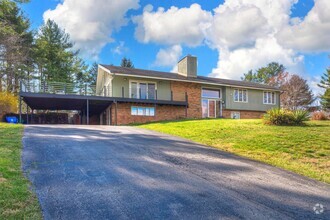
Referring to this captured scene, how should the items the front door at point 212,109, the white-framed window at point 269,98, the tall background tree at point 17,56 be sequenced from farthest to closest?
the white-framed window at point 269,98 < the tall background tree at point 17,56 < the front door at point 212,109

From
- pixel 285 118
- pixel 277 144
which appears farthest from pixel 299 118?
pixel 277 144

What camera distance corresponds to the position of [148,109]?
76.5ft

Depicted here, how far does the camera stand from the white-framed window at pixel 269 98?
29.7 m

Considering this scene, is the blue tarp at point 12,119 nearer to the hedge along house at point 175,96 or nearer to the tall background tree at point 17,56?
the tall background tree at point 17,56

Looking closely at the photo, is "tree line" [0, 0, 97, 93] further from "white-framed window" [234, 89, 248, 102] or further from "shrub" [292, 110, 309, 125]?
"shrub" [292, 110, 309, 125]

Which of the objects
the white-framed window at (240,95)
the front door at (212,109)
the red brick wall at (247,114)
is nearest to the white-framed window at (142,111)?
the front door at (212,109)

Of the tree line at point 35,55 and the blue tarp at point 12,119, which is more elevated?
the tree line at point 35,55

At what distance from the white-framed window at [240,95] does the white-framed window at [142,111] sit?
29.5 ft

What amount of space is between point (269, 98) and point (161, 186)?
27118 millimetres

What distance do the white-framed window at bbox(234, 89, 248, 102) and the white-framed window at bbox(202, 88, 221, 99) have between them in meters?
1.91

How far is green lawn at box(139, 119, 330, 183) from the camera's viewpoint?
812 centimetres

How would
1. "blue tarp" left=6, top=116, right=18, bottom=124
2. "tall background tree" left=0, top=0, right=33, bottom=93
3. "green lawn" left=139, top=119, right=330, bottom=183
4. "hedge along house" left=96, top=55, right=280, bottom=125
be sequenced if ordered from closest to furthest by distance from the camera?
"green lawn" left=139, top=119, right=330, bottom=183 → "blue tarp" left=6, top=116, right=18, bottom=124 → "hedge along house" left=96, top=55, right=280, bottom=125 → "tall background tree" left=0, top=0, right=33, bottom=93

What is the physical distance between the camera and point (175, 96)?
2472 cm

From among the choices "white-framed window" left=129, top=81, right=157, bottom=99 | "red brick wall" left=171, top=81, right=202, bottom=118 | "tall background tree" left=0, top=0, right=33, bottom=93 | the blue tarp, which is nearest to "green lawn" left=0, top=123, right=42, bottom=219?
"white-framed window" left=129, top=81, right=157, bottom=99
